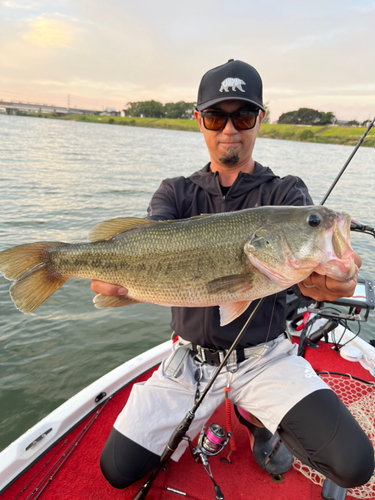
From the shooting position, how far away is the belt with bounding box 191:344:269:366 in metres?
2.81

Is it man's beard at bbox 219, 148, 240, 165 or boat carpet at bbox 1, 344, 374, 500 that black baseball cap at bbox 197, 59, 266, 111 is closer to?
man's beard at bbox 219, 148, 240, 165

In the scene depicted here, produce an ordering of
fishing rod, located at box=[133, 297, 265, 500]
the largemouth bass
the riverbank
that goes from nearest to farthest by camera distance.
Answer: the largemouth bass → fishing rod, located at box=[133, 297, 265, 500] → the riverbank

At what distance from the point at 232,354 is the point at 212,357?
0.19m

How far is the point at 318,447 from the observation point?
238cm

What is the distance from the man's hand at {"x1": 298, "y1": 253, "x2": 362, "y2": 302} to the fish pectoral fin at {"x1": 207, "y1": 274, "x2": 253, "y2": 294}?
1.59 ft

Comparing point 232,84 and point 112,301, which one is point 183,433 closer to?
point 112,301

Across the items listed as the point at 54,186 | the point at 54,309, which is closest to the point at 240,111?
the point at 54,309

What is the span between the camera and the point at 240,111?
3246mm

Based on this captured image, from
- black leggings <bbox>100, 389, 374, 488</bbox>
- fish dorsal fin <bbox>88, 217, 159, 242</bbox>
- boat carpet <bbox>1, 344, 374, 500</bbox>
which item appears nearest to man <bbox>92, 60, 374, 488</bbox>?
black leggings <bbox>100, 389, 374, 488</bbox>

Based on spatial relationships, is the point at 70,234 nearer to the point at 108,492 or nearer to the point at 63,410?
the point at 63,410

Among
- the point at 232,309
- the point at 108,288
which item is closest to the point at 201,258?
the point at 232,309

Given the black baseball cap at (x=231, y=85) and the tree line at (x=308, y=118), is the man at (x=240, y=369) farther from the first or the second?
the tree line at (x=308, y=118)

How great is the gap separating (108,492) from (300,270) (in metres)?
2.38

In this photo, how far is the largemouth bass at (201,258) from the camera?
2.16 metres
